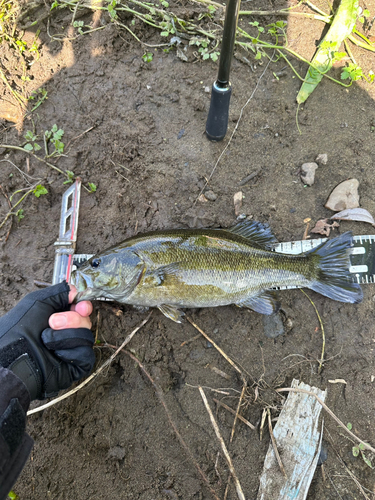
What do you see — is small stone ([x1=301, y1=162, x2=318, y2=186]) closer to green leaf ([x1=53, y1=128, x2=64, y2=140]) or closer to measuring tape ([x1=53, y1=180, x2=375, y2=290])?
measuring tape ([x1=53, y1=180, x2=375, y2=290])

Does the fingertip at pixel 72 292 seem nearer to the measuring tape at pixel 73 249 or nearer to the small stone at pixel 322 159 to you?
the measuring tape at pixel 73 249

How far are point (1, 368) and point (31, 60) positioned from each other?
137 inches

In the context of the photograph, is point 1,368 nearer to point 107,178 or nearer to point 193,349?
point 193,349

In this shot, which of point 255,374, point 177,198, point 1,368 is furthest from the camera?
point 177,198

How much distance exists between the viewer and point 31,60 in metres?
3.85

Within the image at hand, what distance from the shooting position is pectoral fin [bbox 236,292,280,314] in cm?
323

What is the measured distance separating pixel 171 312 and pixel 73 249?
1.28 m

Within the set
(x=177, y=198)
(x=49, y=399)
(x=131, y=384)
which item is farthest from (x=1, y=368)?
(x=177, y=198)

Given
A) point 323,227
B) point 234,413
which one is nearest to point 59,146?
point 323,227

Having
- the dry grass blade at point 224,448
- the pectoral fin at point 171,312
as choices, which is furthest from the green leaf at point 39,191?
the dry grass blade at point 224,448

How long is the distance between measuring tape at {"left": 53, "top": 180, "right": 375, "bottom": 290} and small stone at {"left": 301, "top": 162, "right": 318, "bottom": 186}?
65 cm

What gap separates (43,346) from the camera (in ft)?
9.52

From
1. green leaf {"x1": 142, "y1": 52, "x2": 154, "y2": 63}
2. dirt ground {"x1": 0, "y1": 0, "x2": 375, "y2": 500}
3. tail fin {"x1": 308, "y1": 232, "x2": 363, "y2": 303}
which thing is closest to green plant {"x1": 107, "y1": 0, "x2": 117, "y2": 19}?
dirt ground {"x1": 0, "y1": 0, "x2": 375, "y2": 500}

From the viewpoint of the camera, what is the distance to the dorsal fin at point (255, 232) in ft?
10.9
